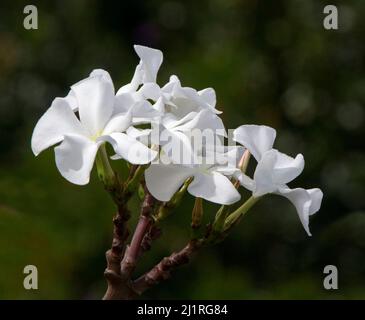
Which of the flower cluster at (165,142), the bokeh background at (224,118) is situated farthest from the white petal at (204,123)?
the bokeh background at (224,118)

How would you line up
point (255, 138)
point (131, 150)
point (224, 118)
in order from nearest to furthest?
1. point (131, 150)
2. point (255, 138)
3. point (224, 118)

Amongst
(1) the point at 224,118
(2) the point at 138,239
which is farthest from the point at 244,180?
(1) the point at 224,118

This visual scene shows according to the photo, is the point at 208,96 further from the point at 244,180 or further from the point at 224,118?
the point at 224,118

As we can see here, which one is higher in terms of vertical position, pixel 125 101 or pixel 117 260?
pixel 125 101

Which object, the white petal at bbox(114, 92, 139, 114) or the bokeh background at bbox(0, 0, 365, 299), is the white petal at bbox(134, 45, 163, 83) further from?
the bokeh background at bbox(0, 0, 365, 299)

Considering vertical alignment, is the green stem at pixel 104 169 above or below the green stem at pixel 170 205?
above

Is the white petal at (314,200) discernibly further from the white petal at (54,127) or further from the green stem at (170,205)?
the white petal at (54,127)

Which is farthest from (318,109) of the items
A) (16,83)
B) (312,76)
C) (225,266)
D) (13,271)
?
(13,271)

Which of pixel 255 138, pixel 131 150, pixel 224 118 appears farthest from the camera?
pixel 224 118
